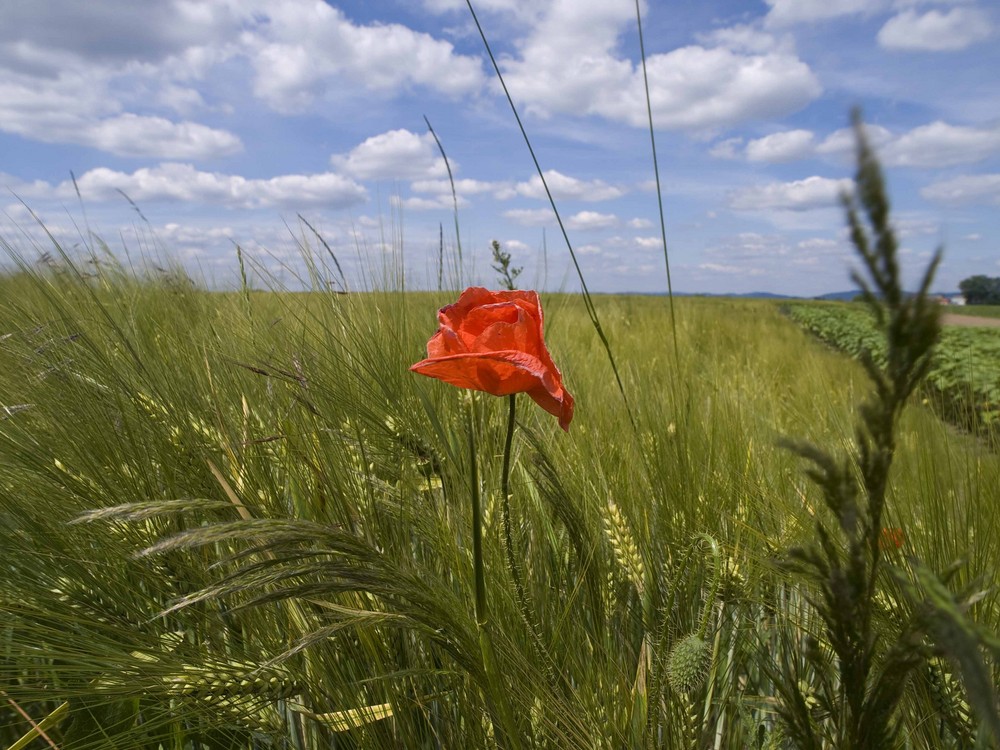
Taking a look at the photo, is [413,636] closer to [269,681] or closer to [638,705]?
[269,681]

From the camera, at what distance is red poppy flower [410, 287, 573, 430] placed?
53 centimetres

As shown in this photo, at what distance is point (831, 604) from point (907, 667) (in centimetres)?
5

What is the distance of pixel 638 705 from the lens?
671mm

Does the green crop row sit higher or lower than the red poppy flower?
lower

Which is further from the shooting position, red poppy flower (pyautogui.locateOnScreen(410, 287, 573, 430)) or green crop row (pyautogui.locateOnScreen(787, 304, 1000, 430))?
green crop row (pyautogui.locateOnScreen(787, 304, 1000, 430))

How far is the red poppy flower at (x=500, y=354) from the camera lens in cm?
53

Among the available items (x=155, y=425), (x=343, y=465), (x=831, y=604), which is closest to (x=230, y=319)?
(x=155, y=425)

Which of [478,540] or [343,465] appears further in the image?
[343,465]

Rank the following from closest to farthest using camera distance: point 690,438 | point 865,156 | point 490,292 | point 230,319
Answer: point 865,156 < point 490,292 < point 690,438 < point 230,319

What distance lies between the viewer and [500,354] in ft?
1.69

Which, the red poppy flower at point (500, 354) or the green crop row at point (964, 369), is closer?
the red poppy flower at point (500, 354)

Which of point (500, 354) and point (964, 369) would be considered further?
point (964, 369)

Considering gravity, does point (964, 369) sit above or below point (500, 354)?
below

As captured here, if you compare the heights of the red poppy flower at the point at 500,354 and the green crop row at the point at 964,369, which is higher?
the red poppy flower at the point at 500,354
